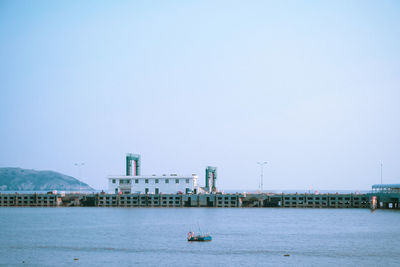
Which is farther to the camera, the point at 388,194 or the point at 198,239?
the point at 388,194

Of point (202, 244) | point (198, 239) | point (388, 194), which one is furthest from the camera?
point (388, 194)

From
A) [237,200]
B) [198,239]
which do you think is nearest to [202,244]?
[198,239]

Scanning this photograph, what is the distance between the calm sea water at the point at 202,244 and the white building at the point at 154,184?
23.4 meters

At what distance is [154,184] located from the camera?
15100cm

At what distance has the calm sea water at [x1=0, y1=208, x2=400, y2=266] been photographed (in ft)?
219

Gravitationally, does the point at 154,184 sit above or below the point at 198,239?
above

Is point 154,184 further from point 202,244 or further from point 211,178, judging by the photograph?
point 202,244

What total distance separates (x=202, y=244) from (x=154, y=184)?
7285cm

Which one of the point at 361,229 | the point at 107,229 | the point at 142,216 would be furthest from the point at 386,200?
the point at 107,229

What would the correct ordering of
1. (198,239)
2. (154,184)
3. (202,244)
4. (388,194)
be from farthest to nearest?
1. (154,184)
2. (388,194)
3. (198,239)
4. (202,244)

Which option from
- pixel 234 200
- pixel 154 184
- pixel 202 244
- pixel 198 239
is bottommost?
pixel 202 244

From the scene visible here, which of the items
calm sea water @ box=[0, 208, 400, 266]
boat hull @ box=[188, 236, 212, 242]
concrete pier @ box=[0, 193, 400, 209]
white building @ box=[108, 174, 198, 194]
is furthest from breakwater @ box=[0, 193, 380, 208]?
boat hull @ box=[188, 236, 212, 242]

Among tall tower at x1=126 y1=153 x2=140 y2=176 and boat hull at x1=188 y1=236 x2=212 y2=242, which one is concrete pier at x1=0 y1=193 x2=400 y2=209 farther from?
boat hull at x1=188 y1=236 x2=212 y2=242

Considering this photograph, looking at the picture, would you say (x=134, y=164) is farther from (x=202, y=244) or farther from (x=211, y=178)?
(x=202, y=244)
